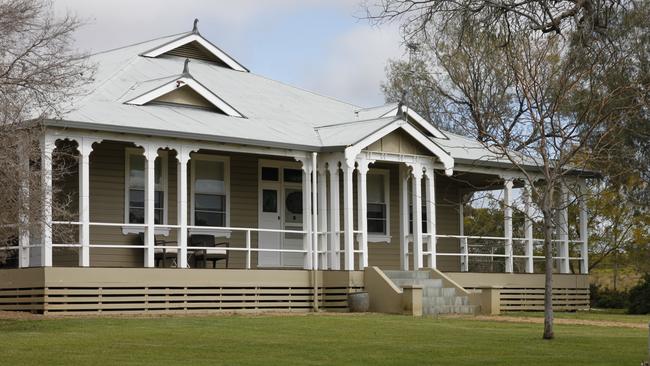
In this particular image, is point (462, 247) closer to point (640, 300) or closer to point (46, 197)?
point (640, 300)

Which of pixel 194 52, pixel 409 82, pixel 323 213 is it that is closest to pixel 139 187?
pixel 323 213

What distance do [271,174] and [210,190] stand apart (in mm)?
1867

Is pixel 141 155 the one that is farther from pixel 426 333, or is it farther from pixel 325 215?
pixel 426 333

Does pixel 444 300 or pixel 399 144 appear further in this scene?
pixel 399 144

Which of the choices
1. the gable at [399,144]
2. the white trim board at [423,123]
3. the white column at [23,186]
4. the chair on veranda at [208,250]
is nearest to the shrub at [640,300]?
the white trim board at [423,123]

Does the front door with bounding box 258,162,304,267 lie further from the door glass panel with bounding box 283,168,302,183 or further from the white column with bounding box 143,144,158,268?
the white column with bounding box 143,144,158,268

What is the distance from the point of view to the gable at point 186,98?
26.2m

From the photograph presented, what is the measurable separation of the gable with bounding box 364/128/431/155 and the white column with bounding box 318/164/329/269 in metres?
1.29

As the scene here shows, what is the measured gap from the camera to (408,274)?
2691cm

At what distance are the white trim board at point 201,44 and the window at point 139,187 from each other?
4787mm

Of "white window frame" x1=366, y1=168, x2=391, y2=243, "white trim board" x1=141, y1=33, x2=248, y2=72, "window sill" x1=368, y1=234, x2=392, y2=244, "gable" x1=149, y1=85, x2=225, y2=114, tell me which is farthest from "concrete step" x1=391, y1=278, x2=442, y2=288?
"white trim board" x1=141, y1=33, x2=248, y2=72

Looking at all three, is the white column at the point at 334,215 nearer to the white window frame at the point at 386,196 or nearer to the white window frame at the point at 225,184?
the white window frame at the point at 225,184

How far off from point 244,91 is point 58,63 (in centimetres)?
1129

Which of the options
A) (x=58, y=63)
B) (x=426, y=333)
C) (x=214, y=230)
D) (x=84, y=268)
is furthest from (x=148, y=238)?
(x=426, y=333)
